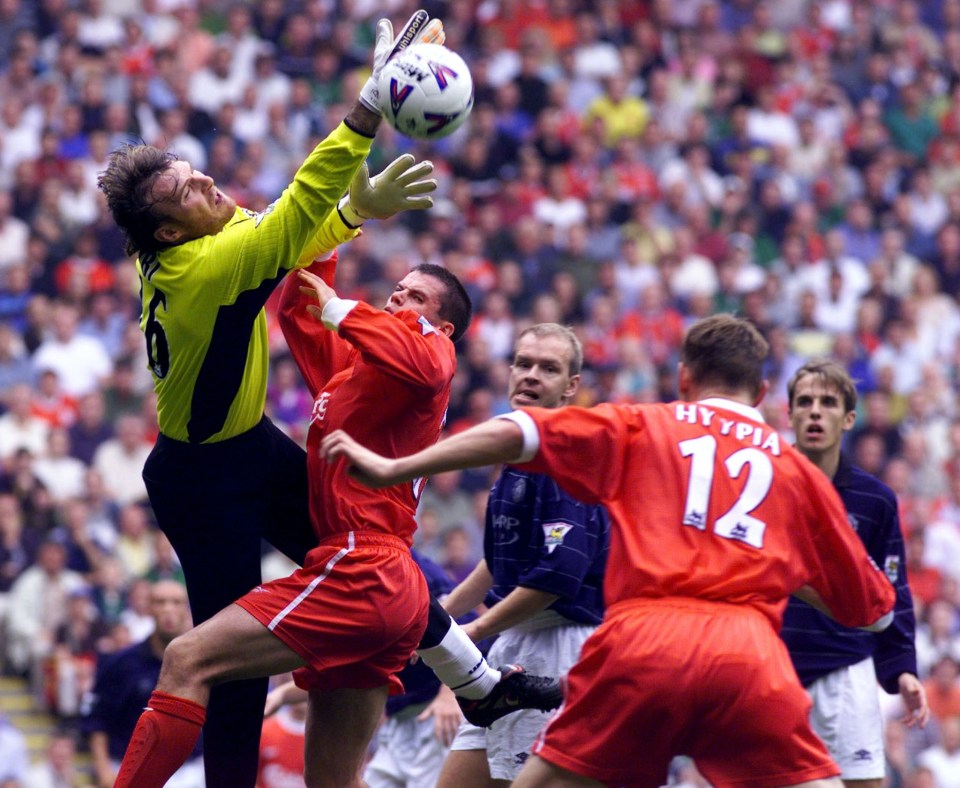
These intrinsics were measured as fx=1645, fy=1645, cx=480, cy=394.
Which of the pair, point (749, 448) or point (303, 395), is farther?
point (303, 395)

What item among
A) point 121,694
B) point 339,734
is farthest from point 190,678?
point 121,694

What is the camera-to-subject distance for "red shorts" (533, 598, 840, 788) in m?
5.67

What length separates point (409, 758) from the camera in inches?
374

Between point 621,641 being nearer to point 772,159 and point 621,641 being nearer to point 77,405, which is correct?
point 77,405

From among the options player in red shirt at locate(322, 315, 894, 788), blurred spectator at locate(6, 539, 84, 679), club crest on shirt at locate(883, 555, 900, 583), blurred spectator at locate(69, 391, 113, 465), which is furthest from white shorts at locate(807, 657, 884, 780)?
blurred spectator at locate(69, 391, 113, 465)

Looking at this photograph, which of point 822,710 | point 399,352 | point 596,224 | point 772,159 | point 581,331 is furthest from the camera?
point 772,159

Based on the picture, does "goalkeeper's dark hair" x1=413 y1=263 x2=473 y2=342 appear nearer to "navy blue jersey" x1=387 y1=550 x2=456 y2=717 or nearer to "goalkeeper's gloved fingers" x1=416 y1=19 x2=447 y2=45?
"goalkeeper's gloved fingers" x1=416 y1=19 x2=447 y2=45

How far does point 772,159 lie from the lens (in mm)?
19781

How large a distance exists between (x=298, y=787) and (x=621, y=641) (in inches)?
200

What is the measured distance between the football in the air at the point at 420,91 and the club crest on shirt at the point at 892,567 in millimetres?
3375

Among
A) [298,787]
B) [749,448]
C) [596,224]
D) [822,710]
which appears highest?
[596,224]

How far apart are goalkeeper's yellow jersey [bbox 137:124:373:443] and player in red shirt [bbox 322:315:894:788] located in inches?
38.5

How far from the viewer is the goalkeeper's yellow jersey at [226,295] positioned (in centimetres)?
645

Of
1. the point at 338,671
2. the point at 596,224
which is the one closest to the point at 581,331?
the point at 596,224
